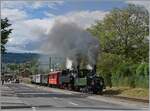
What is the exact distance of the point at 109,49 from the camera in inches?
2793

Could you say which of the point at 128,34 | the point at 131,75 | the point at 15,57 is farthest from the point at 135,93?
the point at 15,57

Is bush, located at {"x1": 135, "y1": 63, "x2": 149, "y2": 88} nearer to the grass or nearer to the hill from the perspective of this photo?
the grass

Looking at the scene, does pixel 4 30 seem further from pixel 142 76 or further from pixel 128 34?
pixel 128 34

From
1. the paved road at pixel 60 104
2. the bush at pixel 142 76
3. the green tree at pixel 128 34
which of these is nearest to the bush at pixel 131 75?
the bush at pixel 142 76

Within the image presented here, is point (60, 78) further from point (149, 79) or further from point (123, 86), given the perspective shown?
point (149, 79)

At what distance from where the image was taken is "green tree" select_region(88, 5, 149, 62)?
7038 cm

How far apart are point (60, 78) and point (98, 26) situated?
12799 mm

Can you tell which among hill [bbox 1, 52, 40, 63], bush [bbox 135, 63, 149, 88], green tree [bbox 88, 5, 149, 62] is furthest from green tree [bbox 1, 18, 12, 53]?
hill [bbox 1, 52, 40, 63]

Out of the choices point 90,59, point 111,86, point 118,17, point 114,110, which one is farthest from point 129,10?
point 114,110

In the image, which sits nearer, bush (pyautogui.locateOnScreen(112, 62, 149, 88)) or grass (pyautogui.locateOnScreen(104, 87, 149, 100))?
grass (pyautogui.locateOnScreen(104, 87, 149, 100))

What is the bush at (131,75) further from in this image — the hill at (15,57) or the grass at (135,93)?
the hill at (15,57)

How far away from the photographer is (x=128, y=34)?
70.8m

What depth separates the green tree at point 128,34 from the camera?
7038cm

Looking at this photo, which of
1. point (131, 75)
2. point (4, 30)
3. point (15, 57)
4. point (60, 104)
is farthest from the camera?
point (15, 57)
